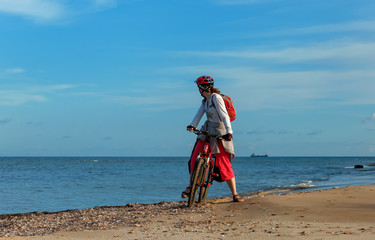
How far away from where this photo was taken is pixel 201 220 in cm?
624

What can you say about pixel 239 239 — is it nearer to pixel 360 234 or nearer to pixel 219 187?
pixel 360 234

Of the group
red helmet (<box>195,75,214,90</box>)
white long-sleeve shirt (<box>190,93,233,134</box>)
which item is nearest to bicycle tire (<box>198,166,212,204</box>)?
white long-sleeve shirt (<box>190,93,233,134</box>)

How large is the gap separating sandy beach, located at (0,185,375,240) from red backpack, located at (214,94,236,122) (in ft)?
4.84

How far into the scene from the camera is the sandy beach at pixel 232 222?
5.21 meters

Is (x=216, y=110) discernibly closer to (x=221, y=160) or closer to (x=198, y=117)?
(x=198, y=117)

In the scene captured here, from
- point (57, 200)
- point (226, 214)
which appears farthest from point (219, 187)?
point (226, 214)

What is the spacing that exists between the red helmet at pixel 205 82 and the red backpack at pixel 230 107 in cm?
28

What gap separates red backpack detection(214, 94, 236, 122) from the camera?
7.53 meters

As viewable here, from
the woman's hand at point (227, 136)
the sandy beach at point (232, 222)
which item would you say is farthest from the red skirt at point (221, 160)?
the sandy beach at point (232, 222)

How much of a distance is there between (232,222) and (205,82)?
96.2 inches

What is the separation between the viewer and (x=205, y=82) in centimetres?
739

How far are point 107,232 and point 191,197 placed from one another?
1.93m

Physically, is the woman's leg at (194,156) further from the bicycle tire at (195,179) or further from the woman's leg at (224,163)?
the woman's leg at (224,163)

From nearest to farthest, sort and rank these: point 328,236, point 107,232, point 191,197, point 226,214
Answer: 1. point 328,236
2. point 107,232
3. point 226,214
4. point 191,197
